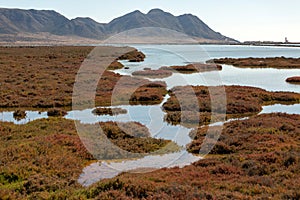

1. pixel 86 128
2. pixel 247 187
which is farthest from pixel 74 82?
pixel 247 187

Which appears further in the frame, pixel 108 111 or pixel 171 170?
pixel 108 111

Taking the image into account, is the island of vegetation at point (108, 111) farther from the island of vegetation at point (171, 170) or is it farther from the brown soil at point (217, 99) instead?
the island of vegetation at point (171, 170)

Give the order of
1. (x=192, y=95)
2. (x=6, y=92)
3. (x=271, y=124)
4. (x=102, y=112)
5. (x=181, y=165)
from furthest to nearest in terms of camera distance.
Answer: (x=6, y=92), (x=192, y=95), (x=102, y=112), (x=271, y=124), (x=181, y=165)

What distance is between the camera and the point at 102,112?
27.5 metres

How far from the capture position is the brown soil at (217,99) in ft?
81.8

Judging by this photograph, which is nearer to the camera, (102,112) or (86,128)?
(86,128)

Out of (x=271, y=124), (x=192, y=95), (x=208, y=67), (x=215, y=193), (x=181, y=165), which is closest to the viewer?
(x=215, y=193)

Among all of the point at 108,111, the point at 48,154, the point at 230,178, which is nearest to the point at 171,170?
the point at 230,178

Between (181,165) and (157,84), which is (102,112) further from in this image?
(157,84)

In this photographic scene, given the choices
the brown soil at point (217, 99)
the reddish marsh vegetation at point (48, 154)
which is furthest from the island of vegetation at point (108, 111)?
the reddish marsh vegetation at point (48, 154)

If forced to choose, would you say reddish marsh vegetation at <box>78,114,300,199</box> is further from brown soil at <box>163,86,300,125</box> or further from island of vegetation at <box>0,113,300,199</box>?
brown soil at <box>163,86,300,125</box>

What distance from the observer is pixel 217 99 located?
31.3 m

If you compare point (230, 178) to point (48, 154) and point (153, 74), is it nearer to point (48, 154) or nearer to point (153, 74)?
point (48, 154)

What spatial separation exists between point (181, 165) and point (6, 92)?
2742 centimetres
